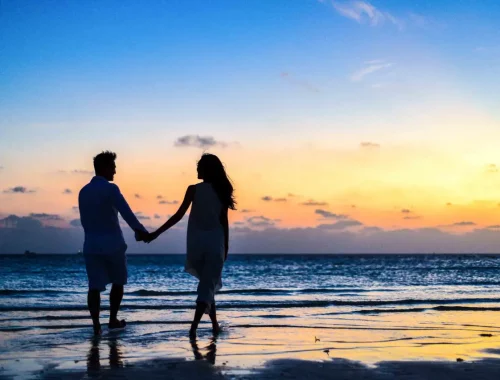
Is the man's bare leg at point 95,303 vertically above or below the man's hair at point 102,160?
below

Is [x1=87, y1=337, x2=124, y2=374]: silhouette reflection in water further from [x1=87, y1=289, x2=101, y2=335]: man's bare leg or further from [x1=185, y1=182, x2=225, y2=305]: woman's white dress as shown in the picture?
[x1=185, y1=182, x2=225, y2=305]: woman's white dress

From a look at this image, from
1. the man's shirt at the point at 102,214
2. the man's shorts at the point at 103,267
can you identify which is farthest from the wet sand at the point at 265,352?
the man's shirt at the point at 102,214

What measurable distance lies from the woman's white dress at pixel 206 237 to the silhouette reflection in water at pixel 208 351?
0.52m

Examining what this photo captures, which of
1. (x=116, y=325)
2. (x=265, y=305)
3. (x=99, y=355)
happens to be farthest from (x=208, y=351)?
(x=265, y=305)

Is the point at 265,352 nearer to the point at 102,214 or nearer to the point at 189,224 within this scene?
the point at 189,224

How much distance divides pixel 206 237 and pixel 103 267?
133 centimetres

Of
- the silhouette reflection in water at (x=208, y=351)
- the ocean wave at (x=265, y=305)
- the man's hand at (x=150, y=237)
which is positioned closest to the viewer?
the silhouette reflection in water at (x=208, y=351)

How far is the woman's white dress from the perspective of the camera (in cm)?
698

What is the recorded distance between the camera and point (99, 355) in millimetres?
5684

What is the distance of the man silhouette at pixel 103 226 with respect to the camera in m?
7.04

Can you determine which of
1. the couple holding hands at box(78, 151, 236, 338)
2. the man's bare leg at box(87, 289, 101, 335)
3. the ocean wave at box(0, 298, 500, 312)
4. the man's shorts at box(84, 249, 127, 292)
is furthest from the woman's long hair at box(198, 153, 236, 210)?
the ocean wave at box(0, 298, 500, 312)

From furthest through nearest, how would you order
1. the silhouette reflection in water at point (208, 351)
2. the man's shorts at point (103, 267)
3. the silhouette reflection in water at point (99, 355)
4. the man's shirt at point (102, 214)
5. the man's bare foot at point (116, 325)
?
the man's bare foot at point (116, 325) → the man's shorts at point (103, 267) → the man's shirt at point (102, 214) → the silhouette reflection in water at point (208, 351) → the silhouette reflection in water at point (99, 355)

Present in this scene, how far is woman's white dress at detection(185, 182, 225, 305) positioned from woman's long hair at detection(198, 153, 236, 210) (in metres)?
0.07

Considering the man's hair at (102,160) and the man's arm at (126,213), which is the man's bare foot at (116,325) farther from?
the man's hair at (102,160)
